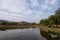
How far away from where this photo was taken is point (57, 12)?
65.9 meters

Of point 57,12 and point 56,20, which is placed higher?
point 57,12

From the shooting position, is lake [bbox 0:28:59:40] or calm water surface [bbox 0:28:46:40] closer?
lake [bbox 0:28:59:40]

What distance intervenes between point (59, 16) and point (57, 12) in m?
2.79

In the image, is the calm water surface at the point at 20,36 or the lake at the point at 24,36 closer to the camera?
the lake at the point at 24,36

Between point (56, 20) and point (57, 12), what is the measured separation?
15.9 ft

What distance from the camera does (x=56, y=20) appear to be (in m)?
67.9

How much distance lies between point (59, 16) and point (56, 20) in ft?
13.8

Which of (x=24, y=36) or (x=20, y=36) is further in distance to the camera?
(x=24, y=36)

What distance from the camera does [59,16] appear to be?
64375 millimetres
